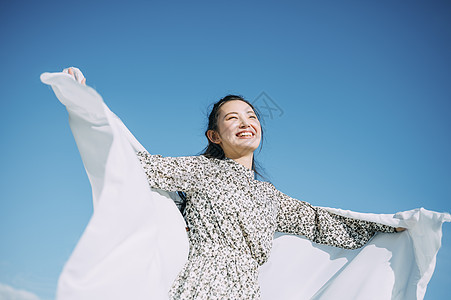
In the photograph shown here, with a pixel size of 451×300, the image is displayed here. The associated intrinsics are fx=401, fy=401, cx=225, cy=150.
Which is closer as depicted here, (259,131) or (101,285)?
(101,285)

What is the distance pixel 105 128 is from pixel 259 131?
1.27m

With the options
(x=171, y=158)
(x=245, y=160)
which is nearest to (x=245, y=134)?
(x=245, y=160)

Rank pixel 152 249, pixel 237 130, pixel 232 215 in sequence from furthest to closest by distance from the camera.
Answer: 1. pixel 237 130
2. pixel 232 215
3. pixel 152 249

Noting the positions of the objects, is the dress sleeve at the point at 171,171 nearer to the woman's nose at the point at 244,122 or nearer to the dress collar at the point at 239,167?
the dress collar at the point at 239,167

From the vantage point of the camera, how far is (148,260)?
145 centimetres

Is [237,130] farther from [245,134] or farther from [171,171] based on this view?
[171,171]

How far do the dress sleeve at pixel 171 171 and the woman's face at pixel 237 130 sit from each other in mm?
356

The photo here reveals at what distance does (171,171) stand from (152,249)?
79 centimetres

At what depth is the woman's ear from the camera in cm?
274

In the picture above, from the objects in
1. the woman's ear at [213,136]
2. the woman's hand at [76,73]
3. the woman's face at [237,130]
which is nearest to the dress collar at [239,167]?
the woman's face at [237,130]

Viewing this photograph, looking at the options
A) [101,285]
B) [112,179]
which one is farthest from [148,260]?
[112,179]

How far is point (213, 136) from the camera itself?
278cm

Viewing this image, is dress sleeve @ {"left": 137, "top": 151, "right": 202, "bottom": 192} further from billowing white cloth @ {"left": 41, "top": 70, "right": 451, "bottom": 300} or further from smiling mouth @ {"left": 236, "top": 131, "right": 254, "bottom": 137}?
smiling mouth @ {"left": 236, "top": 131, "right": 254, "bottom": 137}

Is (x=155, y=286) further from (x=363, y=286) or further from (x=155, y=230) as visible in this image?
(x=363, y=286)
